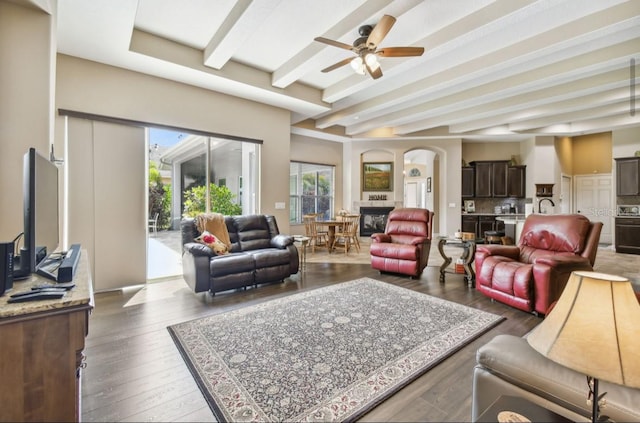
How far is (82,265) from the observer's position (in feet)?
6.52

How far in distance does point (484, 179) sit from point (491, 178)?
0.18 m

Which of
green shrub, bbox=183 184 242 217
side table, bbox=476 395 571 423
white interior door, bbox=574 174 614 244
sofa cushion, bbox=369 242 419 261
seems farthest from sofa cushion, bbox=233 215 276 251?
white interior door, bbox=574 174 614 244

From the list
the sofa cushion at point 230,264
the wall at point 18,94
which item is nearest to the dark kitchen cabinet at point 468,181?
the sofa cushion at point 230,264

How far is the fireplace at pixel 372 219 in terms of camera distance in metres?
8.52

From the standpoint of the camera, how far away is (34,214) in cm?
141

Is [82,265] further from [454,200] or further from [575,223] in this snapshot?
[454,200]

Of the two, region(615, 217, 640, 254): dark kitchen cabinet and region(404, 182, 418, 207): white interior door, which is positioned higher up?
region(404, 182, 418, 207): white interior door

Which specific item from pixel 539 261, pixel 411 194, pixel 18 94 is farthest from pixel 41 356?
pixel 411 194

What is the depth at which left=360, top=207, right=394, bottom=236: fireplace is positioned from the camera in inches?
335

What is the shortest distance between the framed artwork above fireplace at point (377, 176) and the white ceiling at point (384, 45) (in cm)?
271

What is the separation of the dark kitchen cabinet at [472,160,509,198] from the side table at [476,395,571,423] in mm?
8801

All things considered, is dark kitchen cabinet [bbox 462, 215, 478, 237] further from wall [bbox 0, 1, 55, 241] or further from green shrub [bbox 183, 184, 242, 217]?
wall [bbox 0, 1, 55, 241]

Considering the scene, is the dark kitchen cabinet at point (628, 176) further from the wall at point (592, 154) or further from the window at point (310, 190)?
the window at point (310, 190)

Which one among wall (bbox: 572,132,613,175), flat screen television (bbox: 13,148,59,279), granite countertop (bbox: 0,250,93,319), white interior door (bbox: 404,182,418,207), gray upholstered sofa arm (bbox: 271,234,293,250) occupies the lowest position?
gray upholstered sofa arm (bbox: 271,234,293,250)
